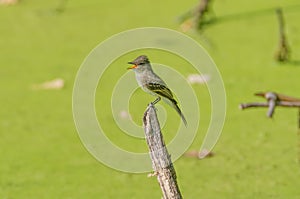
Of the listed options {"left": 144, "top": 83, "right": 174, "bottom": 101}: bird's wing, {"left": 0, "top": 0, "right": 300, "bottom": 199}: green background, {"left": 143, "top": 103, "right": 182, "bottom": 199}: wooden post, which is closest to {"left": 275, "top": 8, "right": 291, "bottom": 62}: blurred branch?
{"left": 0, "top": 0, "right": 300, "bottom": 199}: green background

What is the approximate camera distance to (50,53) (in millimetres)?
3973

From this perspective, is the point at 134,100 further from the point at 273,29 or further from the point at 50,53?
the point at 273,29

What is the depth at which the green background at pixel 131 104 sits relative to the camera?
9.11ft

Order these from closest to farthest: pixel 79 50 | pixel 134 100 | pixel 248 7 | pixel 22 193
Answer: pixel 22 193 → pixel 134 100 → pixel 79 50 → pixel 248 7

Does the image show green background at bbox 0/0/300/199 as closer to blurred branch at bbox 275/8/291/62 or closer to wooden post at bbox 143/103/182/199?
blurred branch at bbox 275/8/291/62

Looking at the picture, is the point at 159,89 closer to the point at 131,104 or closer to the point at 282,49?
the point at 131,104

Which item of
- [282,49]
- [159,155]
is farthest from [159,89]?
[282,49]

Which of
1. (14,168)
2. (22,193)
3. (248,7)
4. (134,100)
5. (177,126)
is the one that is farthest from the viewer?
(248,7)

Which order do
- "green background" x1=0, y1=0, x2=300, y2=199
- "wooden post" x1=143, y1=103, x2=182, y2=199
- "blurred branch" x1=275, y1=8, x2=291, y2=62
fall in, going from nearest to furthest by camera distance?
"wooden post" x1=143, y1=103, x2=182, y2=199
"green background" x1=0, y1=0, x2=300, y2=199
"blurred branch" x1=275, y1=8, x2=291, y2=62

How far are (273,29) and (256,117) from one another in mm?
910

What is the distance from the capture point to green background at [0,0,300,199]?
9.11 ft

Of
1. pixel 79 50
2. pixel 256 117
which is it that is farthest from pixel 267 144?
pixel 79 50

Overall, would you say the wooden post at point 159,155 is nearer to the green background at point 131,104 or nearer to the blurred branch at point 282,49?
the green background at point 131,104

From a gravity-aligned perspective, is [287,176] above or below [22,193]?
below
